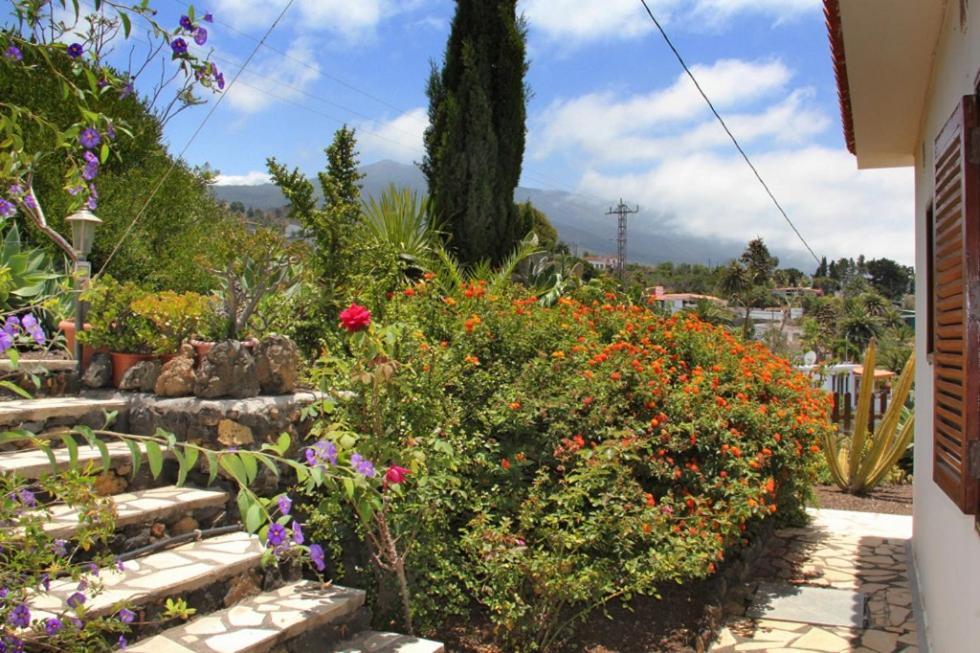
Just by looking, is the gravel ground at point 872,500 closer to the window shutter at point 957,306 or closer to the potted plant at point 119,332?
the window shutter at point 957,306

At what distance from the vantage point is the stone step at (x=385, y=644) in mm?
3322

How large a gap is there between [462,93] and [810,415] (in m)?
5.55

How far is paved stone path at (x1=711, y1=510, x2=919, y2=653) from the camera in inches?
169

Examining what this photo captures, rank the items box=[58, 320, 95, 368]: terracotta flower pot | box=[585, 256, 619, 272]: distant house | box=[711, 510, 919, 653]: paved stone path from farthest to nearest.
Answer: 1. box=[585, 256, 619, 272]: distant house
2. box=[58, 320, 95, 368]: terracotta flower pot
3. box=[711, 510, 919, 653]: paved stone path

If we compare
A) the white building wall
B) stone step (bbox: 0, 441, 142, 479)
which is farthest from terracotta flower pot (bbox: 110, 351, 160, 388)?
the white building wall

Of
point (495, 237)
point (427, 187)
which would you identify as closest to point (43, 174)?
point (427, 187)

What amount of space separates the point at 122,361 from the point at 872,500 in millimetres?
7722

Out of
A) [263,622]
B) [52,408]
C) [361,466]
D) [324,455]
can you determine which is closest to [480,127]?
[52,408]

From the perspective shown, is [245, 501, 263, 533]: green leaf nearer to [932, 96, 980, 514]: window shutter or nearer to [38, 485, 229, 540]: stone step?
[38, 485, 229, 540]: stone step

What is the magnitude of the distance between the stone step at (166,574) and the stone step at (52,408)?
92cm

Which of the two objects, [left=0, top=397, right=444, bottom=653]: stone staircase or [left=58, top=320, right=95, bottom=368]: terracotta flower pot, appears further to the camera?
[left=58, top=320, right=95, bottom=368]: terracotta flower pot

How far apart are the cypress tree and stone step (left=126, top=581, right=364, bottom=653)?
5991 millimetres

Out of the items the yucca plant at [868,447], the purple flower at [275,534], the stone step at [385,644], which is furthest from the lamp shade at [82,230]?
the yucca plant at [868,447]

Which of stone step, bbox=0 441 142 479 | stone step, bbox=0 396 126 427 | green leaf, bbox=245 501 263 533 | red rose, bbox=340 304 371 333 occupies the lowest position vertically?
stone step, bbox=0 441 142 479
